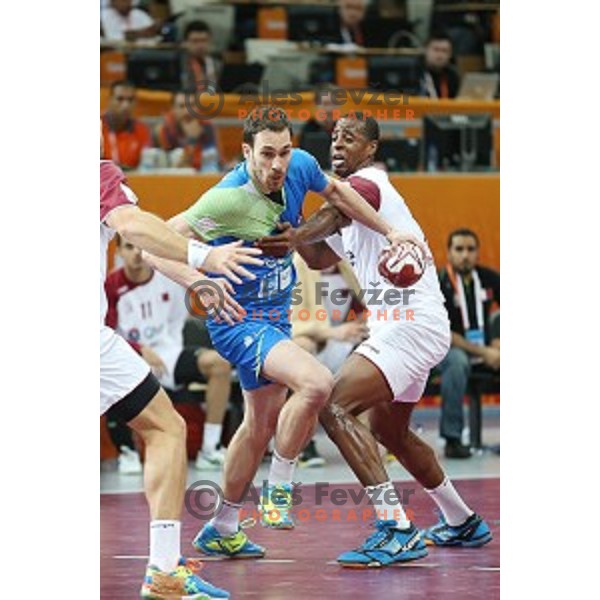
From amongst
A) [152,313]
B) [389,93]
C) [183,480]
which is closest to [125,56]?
[389,93]

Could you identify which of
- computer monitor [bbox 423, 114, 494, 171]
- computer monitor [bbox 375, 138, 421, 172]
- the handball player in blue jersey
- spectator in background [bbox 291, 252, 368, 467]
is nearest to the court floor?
the handball player in blue jersey

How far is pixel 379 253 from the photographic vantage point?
953 centimetres

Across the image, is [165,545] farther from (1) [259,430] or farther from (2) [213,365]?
(2) [213,365]

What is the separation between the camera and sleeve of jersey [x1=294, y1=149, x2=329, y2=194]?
924 cm

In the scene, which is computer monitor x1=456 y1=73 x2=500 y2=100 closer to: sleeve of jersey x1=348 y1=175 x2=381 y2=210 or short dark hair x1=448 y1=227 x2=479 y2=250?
short dark hair x1=448 y1=227 x2=479 y2=250

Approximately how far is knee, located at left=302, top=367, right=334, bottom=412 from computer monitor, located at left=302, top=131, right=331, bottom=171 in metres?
6.14

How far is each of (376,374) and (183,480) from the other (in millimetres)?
1706

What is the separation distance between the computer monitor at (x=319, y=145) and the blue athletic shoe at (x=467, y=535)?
545cm

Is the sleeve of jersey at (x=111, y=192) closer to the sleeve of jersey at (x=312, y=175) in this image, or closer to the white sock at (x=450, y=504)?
the sleeve of jersey at (x=312, y=175)

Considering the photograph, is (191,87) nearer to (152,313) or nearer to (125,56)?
(125,56)

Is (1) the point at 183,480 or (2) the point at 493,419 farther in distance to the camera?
(2) the point at 493,419

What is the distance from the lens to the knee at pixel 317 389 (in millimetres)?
8820

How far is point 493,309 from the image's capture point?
14227 mm

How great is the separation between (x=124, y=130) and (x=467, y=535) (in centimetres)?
647
